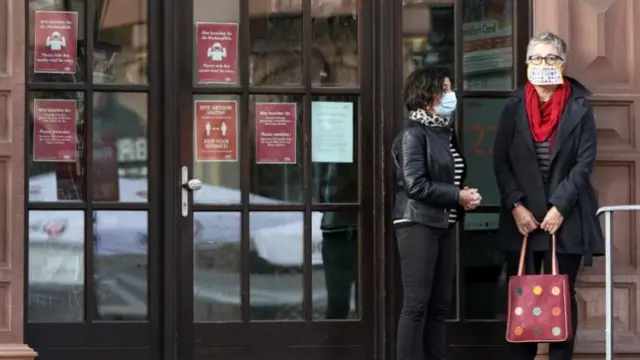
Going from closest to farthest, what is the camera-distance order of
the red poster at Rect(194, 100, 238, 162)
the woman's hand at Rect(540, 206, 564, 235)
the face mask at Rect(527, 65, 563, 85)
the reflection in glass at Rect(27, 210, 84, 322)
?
the woman's hand at Rect(540, 206, 564, 235)
the face mask at Rect(527, 65, 563, 85)
the reflection in glass at Rect(27, 210, 84, 322)
the red poster at Rect(194, 100, 238, 162)

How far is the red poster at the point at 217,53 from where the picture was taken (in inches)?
340

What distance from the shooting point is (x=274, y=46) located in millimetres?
8719

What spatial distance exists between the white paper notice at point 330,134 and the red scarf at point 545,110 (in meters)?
1.14

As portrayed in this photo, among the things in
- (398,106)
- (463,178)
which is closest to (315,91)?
(398,106)

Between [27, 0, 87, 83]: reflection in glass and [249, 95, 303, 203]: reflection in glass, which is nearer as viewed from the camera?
[27, 0, 87, 83]: reflection in glass

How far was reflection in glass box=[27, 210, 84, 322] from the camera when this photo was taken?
27.6ft

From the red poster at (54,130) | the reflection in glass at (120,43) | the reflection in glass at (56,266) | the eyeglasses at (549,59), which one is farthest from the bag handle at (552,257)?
the red poster at (54,130)

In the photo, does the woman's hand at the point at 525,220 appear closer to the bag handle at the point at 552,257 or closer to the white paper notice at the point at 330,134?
the bag handle at the point at 552,257

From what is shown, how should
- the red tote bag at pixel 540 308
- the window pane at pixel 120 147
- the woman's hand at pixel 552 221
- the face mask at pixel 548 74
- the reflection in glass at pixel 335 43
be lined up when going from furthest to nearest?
the reflection in glass at pixel 335 43
the window pane at pixel 120 147
the face mask at pixel 548 74
the woman's hand at pixel 552 221
the red tote bag at pixel 540 308

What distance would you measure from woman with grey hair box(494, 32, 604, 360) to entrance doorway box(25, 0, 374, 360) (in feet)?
3.08

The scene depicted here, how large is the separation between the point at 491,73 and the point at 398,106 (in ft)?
2.04

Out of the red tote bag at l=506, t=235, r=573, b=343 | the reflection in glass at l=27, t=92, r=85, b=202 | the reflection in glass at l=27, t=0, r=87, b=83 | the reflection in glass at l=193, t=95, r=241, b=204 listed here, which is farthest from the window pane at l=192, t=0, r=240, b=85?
the red tote bag at l=506, t=235, r=573, b=343

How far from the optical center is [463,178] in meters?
8.31

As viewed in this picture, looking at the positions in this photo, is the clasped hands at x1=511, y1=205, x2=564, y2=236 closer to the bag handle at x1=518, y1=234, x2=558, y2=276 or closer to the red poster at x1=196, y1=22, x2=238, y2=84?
the bag handle at x1=518, y1=234, x2=558, y2=276
